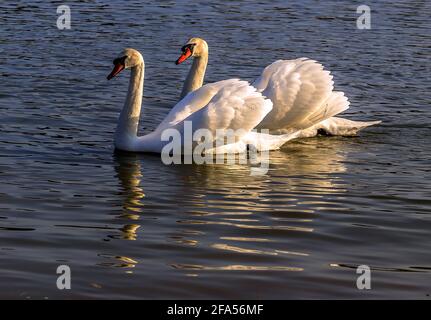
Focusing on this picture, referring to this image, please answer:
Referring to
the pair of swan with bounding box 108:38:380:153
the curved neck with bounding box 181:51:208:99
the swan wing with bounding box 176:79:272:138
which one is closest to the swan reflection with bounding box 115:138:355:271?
the pair of swan with bounding box 108:38:380:153

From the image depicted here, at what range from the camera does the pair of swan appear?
39.6 ft

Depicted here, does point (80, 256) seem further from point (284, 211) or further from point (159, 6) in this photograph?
point (159, 6)

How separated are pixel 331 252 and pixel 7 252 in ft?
7.82

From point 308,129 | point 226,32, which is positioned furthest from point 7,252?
point 226,32

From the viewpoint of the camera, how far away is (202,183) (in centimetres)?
1106

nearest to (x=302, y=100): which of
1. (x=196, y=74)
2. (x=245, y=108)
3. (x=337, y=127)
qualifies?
(x=337, y=127)

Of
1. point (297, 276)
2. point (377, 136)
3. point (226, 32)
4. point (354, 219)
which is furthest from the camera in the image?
point (226, 32)

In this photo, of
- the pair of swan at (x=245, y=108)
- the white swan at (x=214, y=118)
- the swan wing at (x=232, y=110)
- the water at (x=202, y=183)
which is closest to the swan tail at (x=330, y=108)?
the pair of swan at (x=245, y=108)

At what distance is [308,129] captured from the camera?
13.8m

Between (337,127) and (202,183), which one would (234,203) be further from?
(337,127)

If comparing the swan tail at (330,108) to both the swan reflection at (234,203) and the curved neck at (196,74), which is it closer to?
the swan reflection at (234,203)

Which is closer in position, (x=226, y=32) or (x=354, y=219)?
(x=354, y=219)

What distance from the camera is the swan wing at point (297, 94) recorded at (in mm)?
13227
